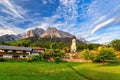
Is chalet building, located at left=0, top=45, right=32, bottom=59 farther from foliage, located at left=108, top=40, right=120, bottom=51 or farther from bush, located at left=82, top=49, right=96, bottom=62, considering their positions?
foliage, located at left=108, top=40, right=120, bottom=51

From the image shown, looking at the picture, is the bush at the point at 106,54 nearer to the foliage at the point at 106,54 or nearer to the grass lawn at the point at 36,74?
the foliage at the point at 106,54

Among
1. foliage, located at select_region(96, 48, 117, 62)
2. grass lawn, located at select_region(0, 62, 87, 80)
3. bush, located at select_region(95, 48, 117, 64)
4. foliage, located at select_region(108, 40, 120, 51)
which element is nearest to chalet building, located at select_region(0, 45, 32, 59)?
bush, located at select_region(95, 48, 117, 64)

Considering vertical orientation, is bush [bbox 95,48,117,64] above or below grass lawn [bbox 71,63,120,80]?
above

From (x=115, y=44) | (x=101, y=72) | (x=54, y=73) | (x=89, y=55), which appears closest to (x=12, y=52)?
(x=89, y=55)

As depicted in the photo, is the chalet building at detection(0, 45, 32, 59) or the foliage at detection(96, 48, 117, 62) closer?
the foliage at detection(96, 48, 117, 62)

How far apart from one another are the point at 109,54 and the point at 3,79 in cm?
5123

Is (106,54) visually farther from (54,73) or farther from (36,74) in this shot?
(36,74)

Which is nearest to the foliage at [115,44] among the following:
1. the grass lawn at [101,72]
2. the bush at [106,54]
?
the bush at [106,54]

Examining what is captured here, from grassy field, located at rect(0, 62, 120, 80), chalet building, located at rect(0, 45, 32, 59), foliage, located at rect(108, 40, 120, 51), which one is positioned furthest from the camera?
foliage, located at rect(108, 40, 120, 51)

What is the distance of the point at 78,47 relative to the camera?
15838cm

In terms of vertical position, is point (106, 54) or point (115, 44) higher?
point (115, 44)

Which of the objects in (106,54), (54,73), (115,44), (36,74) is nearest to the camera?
(36,74)

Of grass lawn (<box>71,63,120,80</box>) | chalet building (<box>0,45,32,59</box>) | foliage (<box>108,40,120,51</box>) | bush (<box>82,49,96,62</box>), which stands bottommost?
grass lawn (<box>71,63,120,80</box>)

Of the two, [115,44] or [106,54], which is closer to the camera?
[106,54]
